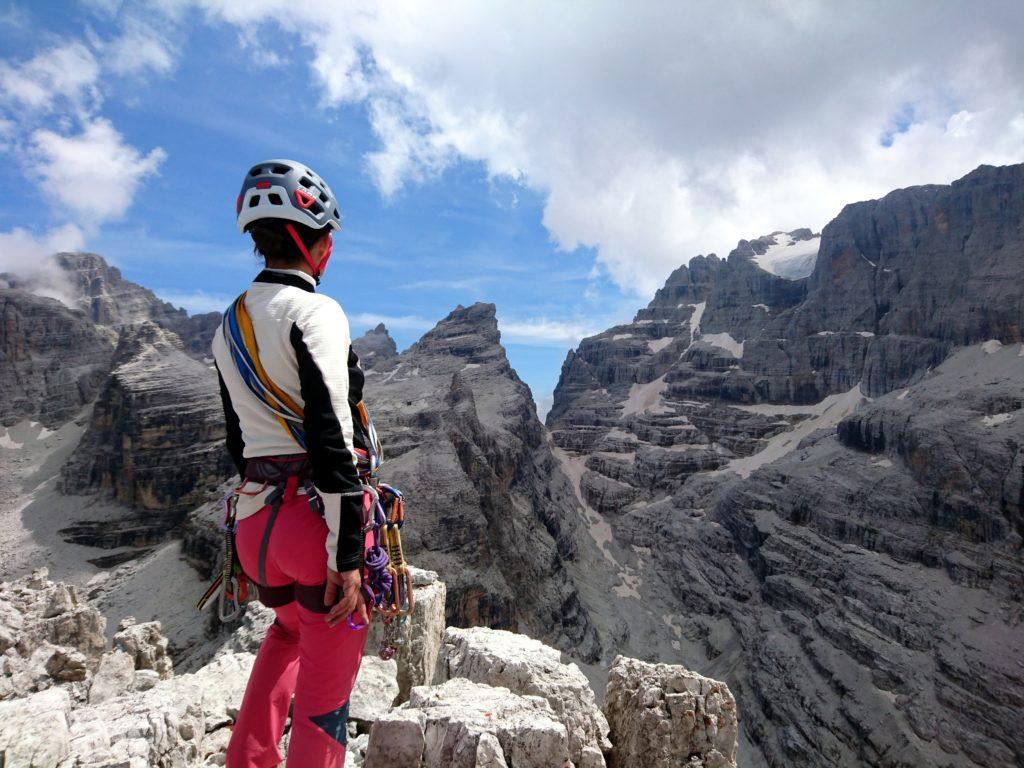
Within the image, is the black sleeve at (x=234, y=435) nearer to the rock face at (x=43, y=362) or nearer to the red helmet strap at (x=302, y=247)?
the red helmet strap at (x=302, y=247)

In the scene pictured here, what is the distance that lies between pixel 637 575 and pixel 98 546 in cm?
6919

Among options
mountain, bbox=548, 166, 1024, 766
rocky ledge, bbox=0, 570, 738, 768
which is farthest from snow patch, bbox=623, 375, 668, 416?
rocky ledge, bbox=0, 570, 738, 768

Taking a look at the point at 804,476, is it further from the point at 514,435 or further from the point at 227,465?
the point at 227,465

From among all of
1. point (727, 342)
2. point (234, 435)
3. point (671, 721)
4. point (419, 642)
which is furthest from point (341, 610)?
point (727, 342)

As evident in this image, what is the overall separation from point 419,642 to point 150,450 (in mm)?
68932

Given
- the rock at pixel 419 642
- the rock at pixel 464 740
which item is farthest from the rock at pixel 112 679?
the rock at pixel 464 740

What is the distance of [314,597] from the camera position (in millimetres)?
3453

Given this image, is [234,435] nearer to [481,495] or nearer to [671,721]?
[671,721]

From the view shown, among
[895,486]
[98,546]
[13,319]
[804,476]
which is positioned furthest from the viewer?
[13,319]

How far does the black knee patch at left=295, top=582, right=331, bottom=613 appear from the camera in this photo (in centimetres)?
345

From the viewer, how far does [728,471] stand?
91250mm

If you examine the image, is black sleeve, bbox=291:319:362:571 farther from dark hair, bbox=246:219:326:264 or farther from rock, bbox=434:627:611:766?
rock, bbox=434:627:611:766

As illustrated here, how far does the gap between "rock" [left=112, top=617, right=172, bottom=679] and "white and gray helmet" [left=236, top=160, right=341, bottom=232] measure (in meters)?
16.8

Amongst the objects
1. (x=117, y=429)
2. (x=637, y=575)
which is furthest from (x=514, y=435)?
(x=117, y=429)
